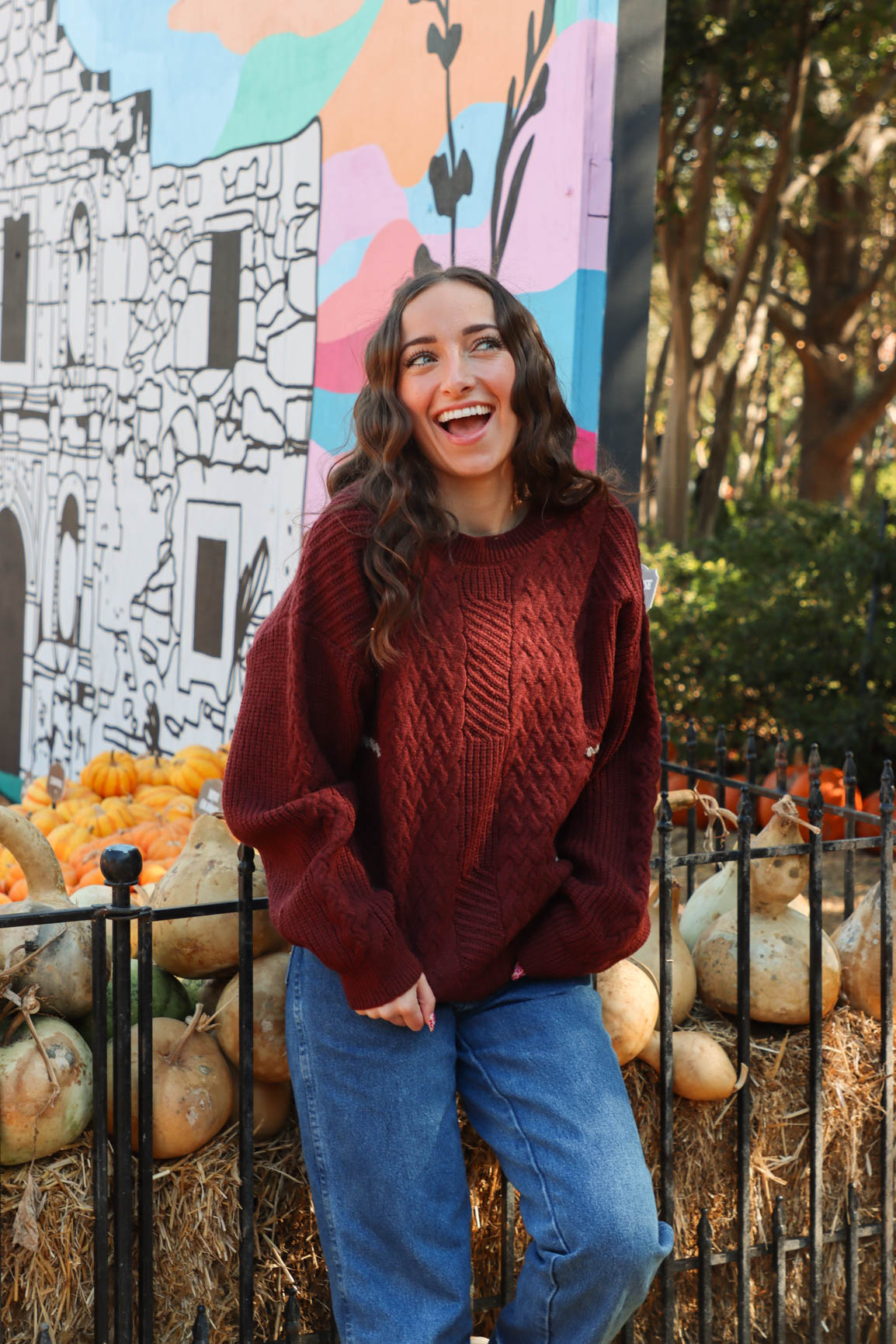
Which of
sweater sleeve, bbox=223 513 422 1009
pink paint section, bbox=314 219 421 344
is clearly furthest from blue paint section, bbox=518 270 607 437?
sweater sleeve, bbox=223 513 422 1009

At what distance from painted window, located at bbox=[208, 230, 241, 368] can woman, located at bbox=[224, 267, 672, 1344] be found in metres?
3.58

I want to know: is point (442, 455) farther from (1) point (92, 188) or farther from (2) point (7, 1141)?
(1) point (92, 188)

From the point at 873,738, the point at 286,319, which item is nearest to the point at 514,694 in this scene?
the point at 286,319

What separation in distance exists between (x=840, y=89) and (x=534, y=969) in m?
13.6

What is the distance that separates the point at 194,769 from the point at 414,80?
108 inches

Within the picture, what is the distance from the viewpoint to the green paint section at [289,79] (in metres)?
4.86

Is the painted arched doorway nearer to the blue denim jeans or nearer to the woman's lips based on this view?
the woman's lips

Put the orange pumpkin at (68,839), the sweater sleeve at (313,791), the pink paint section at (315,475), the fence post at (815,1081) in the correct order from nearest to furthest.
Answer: the sweater sleeve at (313,791), the fence post at (815,1081), the orange pumpkin at (68,839), the pink paint section at (315,475)

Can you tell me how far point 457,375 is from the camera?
7.84 feet

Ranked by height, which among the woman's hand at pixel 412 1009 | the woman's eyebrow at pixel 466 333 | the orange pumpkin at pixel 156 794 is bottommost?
the orange pumpkin at pixel 156 794

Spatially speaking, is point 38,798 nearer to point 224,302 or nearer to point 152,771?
point 152,771

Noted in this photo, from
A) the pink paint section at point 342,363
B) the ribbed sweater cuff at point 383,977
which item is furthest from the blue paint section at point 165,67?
the ribbed sweater cuff at point 383,977

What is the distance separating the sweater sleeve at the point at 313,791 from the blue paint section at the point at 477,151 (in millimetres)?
2182

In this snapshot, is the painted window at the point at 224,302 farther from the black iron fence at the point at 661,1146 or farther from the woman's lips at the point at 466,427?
the woman's lips at the point at 466,427
